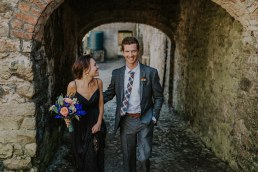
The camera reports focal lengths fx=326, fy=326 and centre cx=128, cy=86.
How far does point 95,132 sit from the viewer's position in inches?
147

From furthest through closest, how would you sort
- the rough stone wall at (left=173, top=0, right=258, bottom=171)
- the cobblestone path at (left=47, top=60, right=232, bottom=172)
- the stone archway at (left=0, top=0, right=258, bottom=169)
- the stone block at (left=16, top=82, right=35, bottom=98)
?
the cobblestone path at (left=47, top=60, right=232, bottom=172), the rough stone wall at (left=173, top=0, right=258, bottom=171), the stone block at (left=16, top=82, right=35, bottom=98), the stone archway at (left=0, top=0, right=258, bottom=169)

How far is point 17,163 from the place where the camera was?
3.89 m

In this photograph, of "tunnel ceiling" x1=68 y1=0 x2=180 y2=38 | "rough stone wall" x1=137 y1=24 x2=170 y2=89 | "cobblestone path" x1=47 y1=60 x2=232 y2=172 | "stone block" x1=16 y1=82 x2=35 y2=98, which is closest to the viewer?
"stone block" x1=16 y1=82 x2=35 y2=98

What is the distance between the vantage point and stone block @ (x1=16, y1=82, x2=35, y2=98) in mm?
3791

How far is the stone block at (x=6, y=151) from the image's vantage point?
3.84m

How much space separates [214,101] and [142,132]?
88.5 inches

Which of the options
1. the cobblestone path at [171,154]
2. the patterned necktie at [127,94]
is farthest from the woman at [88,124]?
the cobblestone path at [171,154]

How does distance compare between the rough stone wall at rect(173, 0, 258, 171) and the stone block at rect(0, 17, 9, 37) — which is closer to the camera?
the stone block at rect(0, 17, 9, 37)

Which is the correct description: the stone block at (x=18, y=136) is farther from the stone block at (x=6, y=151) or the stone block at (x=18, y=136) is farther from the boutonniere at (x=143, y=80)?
the boutonniere at (x=143, y=80)

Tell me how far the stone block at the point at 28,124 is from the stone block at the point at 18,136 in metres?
0.05

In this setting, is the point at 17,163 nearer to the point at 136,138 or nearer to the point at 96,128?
the point at 96,128

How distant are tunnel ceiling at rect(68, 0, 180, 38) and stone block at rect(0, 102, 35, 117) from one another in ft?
17.5

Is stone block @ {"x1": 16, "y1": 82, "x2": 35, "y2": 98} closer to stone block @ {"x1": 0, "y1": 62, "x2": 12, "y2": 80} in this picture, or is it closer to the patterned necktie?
stone block @ {"x1": 0, "y1": 62, "x2": 12, "y2": 80}

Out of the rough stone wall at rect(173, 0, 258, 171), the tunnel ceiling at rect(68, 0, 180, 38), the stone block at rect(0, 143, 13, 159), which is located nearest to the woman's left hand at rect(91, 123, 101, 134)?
the stone block at rect(0, 143, 13, 159)
